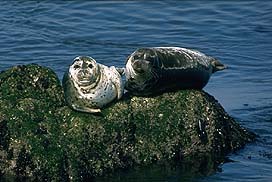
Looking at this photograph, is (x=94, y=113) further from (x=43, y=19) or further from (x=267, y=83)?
(x=43, y=19)

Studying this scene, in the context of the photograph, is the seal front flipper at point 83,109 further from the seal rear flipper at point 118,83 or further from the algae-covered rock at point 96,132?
the seal rear flipper at point 118,83

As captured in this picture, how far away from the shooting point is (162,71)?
924 cm

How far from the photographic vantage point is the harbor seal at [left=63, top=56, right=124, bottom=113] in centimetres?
875

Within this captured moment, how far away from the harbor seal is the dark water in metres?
2.06

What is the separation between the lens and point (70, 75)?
8.84 metres

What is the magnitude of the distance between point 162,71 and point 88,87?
2.79 feet

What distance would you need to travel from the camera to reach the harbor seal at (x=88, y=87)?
28.7 ft

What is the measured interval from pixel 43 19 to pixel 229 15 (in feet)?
11.6

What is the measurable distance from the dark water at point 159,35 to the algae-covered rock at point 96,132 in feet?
3.92

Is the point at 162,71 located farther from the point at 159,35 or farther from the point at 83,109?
the point at 159,35

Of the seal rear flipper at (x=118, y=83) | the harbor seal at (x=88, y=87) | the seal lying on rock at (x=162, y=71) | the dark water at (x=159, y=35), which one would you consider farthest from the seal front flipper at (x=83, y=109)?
the dark water at (x=159, y=35)

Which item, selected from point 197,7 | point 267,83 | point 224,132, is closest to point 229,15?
point 197,7

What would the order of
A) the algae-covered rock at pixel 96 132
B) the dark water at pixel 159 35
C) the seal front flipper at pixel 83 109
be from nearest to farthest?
the algae-covered rock at pixel 96 132 → the seal front flipper at pixel 83 109 → the dark water at pixel 159 35

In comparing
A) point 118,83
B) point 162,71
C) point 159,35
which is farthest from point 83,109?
point 159,35
